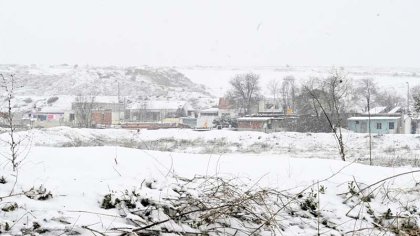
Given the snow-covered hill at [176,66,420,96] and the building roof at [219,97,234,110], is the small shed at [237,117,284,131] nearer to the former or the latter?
the building roof at [219,97,234,110]

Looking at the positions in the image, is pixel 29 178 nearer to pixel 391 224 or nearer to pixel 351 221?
pixel 351 221

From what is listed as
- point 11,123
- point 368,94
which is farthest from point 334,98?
point 11,123

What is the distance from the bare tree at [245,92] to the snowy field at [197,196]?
57.2 m

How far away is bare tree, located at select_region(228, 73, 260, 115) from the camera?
63.2 m

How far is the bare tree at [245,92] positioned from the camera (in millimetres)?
63219

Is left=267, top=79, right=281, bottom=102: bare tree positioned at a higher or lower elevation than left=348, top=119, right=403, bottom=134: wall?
higher

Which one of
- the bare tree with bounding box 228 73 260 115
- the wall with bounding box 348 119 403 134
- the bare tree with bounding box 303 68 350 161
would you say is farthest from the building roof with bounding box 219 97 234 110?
the bare tree with bounding box 303 68 350 161

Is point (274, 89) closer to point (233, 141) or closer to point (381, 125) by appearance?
point (381, 125)

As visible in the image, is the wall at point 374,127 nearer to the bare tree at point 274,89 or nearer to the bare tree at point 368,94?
the bare tree at point 368,94

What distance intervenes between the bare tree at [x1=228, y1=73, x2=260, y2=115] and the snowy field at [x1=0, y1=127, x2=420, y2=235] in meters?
57.2

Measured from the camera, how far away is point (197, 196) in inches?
144

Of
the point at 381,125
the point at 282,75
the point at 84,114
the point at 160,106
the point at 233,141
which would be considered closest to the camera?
the point at 233,141

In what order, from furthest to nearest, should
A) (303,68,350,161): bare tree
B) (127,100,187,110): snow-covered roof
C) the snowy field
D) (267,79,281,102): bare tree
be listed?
(267,79,281,102): bare tree, (127,100,187,110): snow-covered roof, (303,68,350,161): bare tree, the snowy field

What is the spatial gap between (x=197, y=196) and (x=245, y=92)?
6188cm
